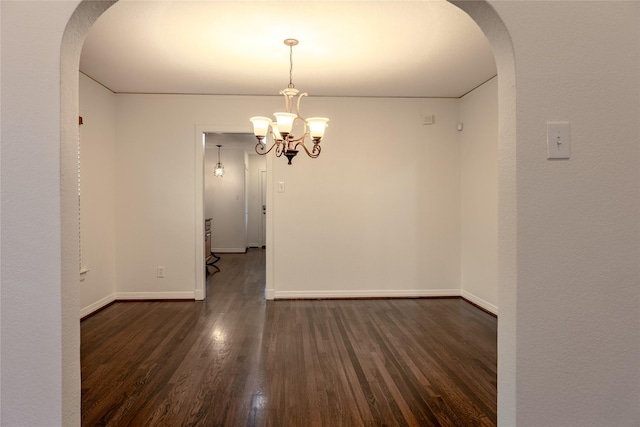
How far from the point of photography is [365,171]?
4.68 metres

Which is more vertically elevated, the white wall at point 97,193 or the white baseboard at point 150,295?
the white wall at point 97,193

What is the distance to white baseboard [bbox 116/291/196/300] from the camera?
4570 millimetres

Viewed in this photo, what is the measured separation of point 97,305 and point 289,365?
2597mm

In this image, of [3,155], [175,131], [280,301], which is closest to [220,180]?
[175,131]

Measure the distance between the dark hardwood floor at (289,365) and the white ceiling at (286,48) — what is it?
7.70 ft

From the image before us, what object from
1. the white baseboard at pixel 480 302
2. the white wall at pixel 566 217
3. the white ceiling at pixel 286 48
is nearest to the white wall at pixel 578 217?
the white wall at pixel 566 217

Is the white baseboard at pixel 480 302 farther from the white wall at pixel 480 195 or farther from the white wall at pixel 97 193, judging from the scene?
the white wall at pixel 97 193

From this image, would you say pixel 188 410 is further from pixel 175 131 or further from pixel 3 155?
pixel 175 131

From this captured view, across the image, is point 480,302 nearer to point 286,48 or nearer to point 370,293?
point 370,293

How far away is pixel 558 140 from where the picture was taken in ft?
4.13

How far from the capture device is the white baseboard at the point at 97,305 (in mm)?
3915

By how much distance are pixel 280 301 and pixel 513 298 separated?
11.6ft

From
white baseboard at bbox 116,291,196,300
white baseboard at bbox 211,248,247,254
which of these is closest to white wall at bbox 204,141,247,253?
white baseboard at bbox 211,248,247,254

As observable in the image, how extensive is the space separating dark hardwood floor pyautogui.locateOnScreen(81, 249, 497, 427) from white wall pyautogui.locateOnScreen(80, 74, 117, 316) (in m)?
0.31
